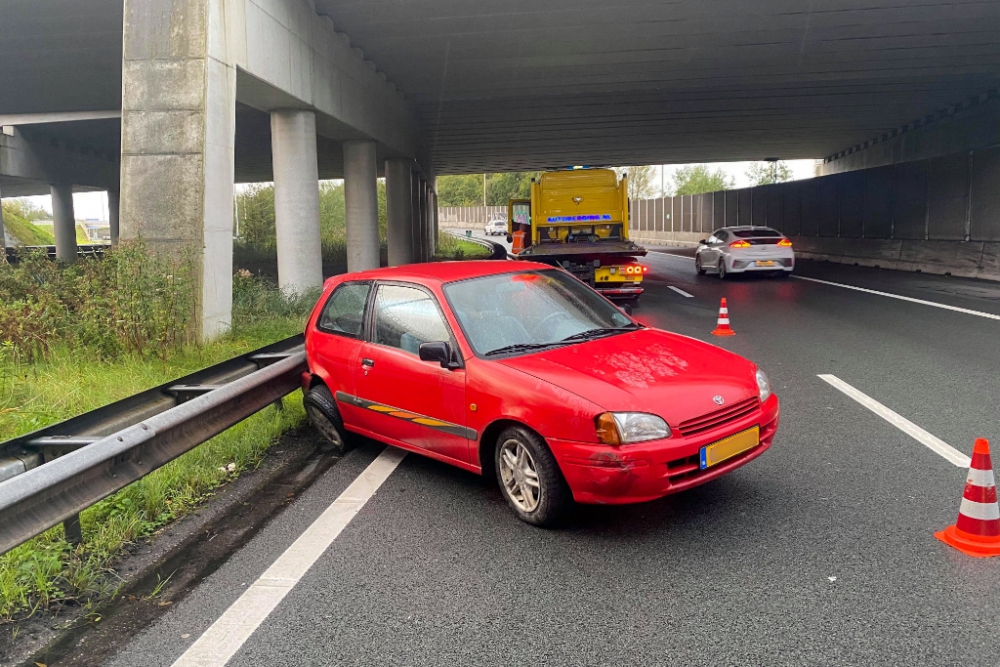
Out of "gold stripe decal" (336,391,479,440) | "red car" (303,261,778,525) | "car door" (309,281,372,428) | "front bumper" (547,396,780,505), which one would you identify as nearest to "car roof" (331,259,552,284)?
"red car" (303,261,778,525)

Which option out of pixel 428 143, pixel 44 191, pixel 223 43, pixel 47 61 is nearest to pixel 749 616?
pixel 223 43

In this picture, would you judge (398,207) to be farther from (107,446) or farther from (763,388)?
(107,446)

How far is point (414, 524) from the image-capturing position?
455 cm

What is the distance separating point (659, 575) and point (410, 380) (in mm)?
2127

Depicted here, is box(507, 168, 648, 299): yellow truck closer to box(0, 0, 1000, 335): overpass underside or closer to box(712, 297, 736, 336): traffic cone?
box(0, 0, 1000, 335): overpass underside

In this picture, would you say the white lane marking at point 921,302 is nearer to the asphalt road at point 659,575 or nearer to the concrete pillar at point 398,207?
the asphalt road at point 659,575

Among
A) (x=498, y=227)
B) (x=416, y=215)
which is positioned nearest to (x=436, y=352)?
(x=416, y=215)

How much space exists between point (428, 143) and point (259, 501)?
1162 inches

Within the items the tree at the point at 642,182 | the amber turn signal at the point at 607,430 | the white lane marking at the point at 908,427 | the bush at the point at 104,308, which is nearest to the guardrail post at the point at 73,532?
the amber turn signal at the point at 607,430

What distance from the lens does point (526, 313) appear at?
5348 mm

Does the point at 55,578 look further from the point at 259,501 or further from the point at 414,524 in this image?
the point at 414,524

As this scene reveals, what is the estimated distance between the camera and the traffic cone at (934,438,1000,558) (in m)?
3.87

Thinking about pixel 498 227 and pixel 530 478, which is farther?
pixel 498 227

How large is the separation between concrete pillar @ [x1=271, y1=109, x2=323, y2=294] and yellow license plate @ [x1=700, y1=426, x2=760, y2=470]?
469 inches
